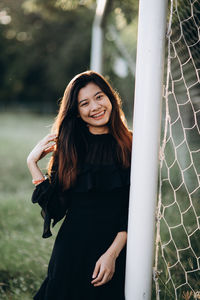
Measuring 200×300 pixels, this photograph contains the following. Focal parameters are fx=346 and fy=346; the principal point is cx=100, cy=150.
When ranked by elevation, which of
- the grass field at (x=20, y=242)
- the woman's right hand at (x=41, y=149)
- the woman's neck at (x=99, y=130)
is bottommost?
the grass field at (x=20, y=242)

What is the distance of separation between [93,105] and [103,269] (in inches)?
33.0

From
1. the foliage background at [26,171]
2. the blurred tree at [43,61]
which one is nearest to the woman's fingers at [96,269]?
the foliage background at [26,171]

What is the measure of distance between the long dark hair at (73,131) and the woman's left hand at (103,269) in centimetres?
40

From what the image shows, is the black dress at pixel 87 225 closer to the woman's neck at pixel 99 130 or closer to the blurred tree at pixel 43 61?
the woman's neck at pixel 99 130

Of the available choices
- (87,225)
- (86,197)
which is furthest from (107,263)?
(86,197)

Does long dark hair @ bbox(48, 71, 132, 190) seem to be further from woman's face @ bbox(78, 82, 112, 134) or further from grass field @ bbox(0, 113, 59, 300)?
grass field @ bbox(0, 113, 59, 300)

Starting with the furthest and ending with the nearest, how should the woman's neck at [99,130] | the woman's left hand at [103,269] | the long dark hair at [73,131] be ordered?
the woman's neck at [99,130] → the long dark hair at [73,131] → the woman's left hand at [103,269]

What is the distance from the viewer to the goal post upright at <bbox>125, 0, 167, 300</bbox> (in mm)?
1476

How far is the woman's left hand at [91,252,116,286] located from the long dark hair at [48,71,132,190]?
0.40 meters

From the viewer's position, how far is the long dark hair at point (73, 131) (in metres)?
1.82

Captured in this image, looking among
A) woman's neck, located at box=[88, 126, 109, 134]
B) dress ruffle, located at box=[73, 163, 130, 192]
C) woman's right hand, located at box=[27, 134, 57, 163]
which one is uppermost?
woman's neck, located at box=[88, 126, 109, 134]

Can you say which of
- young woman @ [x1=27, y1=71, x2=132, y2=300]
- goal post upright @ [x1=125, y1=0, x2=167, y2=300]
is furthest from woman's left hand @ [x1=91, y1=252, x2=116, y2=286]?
goal post upright @ [x1=125, y1=0, x2=167, y2=300]

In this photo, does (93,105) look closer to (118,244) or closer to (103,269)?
(118,244)

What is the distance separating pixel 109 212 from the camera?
1.79 meters
